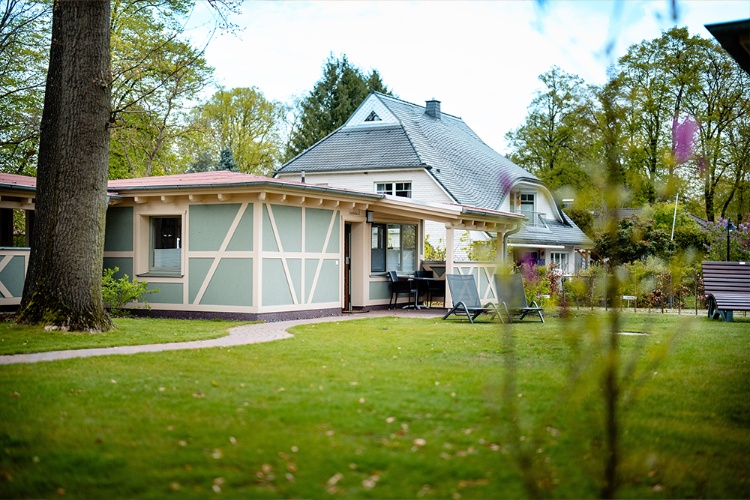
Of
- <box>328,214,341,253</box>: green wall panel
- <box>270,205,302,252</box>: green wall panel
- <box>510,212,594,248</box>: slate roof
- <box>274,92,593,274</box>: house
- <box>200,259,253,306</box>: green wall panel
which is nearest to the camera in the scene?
<box>200,259,253,306</box>: green wall panel

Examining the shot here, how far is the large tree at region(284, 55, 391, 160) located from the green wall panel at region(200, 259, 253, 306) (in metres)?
34.0

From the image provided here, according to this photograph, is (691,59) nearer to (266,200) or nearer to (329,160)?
(329,160)

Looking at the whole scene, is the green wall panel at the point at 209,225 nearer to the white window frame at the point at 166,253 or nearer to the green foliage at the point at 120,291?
the white window frame at the point at 166,253

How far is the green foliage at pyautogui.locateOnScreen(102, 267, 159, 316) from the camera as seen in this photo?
15.5m

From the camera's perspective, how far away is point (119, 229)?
1675cm

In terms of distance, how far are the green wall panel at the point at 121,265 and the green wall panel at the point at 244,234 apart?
A: 2.89m

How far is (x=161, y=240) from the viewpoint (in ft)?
54.1

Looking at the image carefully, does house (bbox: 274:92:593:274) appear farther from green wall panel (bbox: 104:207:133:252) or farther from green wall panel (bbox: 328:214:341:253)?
green wall panel (bbox: 104:207:133:252)

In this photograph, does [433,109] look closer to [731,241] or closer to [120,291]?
[731,241]

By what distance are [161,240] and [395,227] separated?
21.4 ft

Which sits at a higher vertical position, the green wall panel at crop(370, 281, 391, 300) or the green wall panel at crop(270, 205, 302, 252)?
the green wall panel at crop(270, 205, 302, 252)

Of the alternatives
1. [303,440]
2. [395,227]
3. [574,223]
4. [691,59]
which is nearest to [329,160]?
[395,227]

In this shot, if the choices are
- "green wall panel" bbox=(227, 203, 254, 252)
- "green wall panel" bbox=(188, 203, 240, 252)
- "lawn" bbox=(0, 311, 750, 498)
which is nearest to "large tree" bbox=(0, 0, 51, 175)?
"green wall panel" bbox=(188, 203, 240, 252)

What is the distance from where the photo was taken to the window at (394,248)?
19.7 meters
